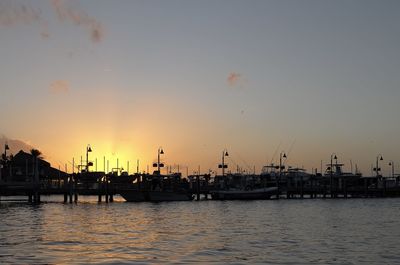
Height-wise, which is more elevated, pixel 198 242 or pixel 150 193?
pixel 150 193

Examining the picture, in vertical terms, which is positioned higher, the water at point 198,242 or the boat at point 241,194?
the boat at point 241,194

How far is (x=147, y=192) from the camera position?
406 feet

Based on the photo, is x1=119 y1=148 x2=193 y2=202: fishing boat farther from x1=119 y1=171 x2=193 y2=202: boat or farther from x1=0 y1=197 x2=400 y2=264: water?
x1=0 y1=197 x2=400 y2=264: water

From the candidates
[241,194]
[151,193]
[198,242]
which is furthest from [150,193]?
[198,242]

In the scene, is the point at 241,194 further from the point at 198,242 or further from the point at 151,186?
the point at 198,242

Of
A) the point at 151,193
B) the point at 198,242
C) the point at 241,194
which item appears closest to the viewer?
the point at 198,242

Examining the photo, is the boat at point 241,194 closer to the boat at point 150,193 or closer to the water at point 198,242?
the boat at point 150,193

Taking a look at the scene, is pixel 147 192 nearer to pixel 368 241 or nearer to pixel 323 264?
pixel 368 241

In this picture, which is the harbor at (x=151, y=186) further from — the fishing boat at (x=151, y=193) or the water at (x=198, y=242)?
the water at (x=198, y=242)

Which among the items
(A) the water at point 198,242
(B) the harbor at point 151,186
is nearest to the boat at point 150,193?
(B) the harbor at point 151,186

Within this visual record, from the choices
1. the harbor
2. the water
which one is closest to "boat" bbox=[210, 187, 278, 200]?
the harbor

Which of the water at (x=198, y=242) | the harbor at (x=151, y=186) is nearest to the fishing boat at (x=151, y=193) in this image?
the harbor at (x=151, y=186)

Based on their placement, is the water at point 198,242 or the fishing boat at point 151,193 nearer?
the water at point 198,242

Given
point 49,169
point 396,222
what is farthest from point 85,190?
point 396,222
